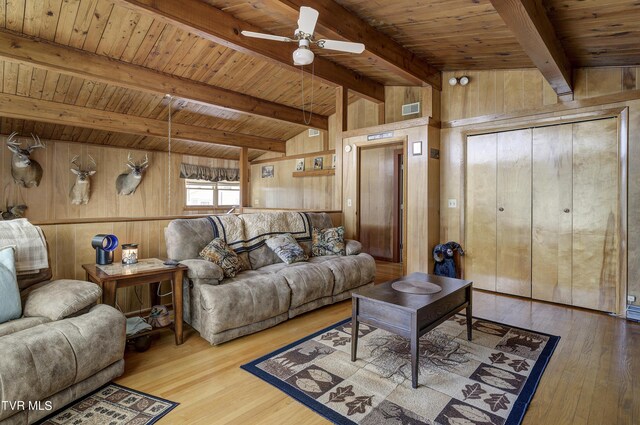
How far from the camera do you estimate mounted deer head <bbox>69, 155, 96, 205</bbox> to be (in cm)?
647

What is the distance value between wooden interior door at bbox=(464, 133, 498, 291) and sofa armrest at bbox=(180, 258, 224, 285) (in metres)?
3.34

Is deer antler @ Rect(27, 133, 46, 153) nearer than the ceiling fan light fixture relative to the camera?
No

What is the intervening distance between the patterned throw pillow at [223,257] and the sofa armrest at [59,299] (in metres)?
0.93

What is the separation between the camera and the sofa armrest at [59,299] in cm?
198

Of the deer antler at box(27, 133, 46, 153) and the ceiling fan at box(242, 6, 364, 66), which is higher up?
the ceiling fan at box(242, 6, 364, 66)

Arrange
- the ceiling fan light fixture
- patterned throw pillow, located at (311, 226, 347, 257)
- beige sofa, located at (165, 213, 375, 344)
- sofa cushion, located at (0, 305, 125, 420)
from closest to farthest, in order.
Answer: sofa cushion, located at (0, 305, 125, 420) < the ceiling fan light fixture < beige sofa, located at (165, 213, 375, 344) < patterned throw pillow, located at (311, 226, 347, 257)

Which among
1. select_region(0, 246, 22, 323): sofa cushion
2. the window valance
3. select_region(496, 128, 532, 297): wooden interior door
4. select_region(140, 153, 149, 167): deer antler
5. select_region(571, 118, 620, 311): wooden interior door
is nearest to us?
select_region(0, 246, 22, 323): sofa cushion

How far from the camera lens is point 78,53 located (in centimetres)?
391

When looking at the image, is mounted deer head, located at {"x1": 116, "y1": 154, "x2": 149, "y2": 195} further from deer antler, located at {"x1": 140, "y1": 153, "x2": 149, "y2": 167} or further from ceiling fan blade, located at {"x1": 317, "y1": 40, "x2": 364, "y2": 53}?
ceiling fan blade, located at {"x1": 317, "y1": 40, "x2": 364, "y2": 53}

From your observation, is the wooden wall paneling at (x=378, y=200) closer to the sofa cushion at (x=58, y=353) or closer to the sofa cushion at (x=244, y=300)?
the sofa cushion at (x=244, y=300)

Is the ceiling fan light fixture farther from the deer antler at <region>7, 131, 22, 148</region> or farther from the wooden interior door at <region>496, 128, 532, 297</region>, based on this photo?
the deer antler at <region>7, 131, 22, 148</region>

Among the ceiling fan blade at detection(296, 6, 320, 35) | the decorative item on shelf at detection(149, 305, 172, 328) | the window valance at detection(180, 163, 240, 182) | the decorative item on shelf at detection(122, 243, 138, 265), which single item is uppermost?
the ceiling fan blade at detection(296, 6, 320, 35)

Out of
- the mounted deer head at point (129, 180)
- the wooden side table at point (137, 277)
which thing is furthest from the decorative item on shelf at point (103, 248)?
the mounted deer head at point (129, 180)

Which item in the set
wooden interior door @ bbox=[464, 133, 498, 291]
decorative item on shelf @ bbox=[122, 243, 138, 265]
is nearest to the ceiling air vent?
wooden interior door @ bbox=[464, 133, 498, 291]
